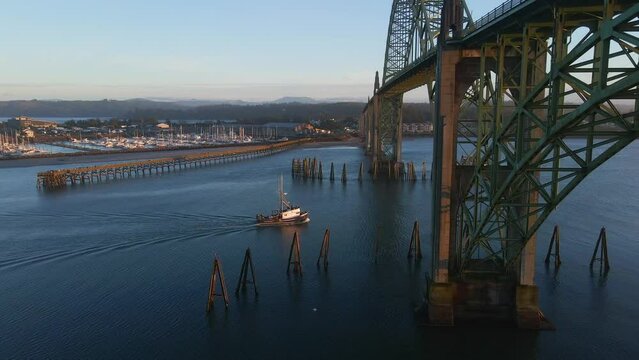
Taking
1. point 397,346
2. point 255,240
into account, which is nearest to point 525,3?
point 397,346

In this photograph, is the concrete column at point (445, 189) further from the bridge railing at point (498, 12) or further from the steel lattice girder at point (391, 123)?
the steel lattice girder at point (391, 123)

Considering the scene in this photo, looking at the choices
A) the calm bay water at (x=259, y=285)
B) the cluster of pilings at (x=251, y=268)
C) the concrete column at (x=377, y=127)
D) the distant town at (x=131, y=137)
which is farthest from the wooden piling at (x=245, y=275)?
the distant town at (x=131, y=137)

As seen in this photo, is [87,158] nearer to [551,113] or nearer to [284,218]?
[284,218]

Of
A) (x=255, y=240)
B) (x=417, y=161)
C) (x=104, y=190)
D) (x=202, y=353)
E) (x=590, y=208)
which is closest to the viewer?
(x=202, y=353)

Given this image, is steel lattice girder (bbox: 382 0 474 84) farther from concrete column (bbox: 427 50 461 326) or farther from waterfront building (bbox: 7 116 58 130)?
waterfront building (bbox: 7 116 58 130)

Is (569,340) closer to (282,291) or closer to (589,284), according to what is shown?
(589,284)

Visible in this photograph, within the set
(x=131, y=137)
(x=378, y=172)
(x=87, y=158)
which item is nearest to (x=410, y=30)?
(x=378, y=172)
